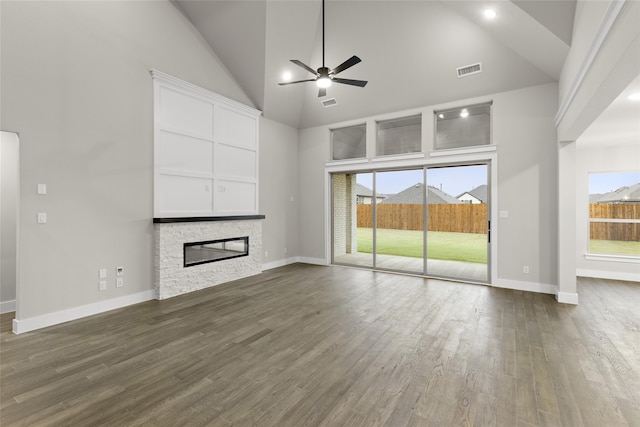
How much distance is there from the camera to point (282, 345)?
300cm

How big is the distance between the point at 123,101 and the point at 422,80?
16.6 feet

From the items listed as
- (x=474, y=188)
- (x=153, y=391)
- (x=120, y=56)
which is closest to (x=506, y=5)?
(x=474, y=188)

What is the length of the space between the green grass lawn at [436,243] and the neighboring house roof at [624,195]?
3124 mm

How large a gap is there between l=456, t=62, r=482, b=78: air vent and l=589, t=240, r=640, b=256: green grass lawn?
456cm

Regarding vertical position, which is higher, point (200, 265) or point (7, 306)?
point (200, 265)

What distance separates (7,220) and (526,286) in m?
7.94

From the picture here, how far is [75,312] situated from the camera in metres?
3.73

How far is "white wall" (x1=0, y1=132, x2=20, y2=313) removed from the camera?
153 inches

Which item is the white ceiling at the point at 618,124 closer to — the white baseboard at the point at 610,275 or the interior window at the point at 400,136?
the white baseboard at the point at 610,275

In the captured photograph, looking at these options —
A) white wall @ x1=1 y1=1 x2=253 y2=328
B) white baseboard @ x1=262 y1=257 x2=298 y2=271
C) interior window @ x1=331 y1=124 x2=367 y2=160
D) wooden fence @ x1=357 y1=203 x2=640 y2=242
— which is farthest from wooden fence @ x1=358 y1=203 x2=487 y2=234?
white wall @ x1=1 y1=1 x2=253 y2=328

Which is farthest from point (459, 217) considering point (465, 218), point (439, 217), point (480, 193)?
point (480, 193)

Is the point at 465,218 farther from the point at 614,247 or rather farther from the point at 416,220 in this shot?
the point at 614,247

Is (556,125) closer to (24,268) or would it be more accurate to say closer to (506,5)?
(506,5)

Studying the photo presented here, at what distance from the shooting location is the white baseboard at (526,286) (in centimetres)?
478
